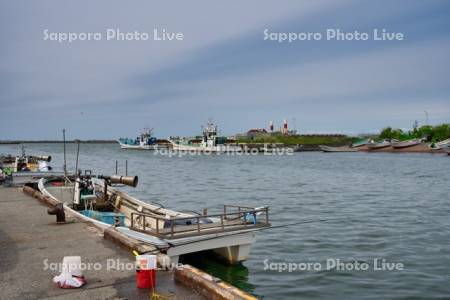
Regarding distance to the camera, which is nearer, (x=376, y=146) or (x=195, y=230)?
(x=195, y=230)

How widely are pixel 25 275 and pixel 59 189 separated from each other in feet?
41.7

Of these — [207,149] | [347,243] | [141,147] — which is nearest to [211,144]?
[207,149]

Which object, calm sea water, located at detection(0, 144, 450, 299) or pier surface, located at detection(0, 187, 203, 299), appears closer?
pier surface, located at detection(0, 187, 203, 299)

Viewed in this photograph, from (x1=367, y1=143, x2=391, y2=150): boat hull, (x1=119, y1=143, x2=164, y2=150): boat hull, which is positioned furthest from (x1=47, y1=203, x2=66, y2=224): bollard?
(x1=119, y1=143, x2=164, y2=150): boat hull

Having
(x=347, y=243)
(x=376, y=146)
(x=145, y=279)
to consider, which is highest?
(x=376, y=146)

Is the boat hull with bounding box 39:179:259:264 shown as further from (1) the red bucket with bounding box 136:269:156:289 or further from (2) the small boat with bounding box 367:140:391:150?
(2) the small boat with bounding box 367:140:391:150

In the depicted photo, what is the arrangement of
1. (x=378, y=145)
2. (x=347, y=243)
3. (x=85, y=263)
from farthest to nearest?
(x=378, y=145)
(x=347, y=243)
(x=85, y=263)

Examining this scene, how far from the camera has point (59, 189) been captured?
20.0m

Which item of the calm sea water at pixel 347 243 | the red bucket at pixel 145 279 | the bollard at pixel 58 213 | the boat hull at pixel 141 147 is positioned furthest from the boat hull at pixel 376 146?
the red bucket at pixel 145 279

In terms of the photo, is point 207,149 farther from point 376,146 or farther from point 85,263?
point 85,263

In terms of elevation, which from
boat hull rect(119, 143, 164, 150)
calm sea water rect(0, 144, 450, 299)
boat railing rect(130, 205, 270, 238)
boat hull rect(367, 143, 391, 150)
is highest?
boat hull rect(119, 143, 164, 150)

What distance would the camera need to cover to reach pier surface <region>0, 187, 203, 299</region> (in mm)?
6996

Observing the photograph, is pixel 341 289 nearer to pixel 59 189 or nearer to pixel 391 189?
pixel 59 189

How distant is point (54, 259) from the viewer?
9008 mm
